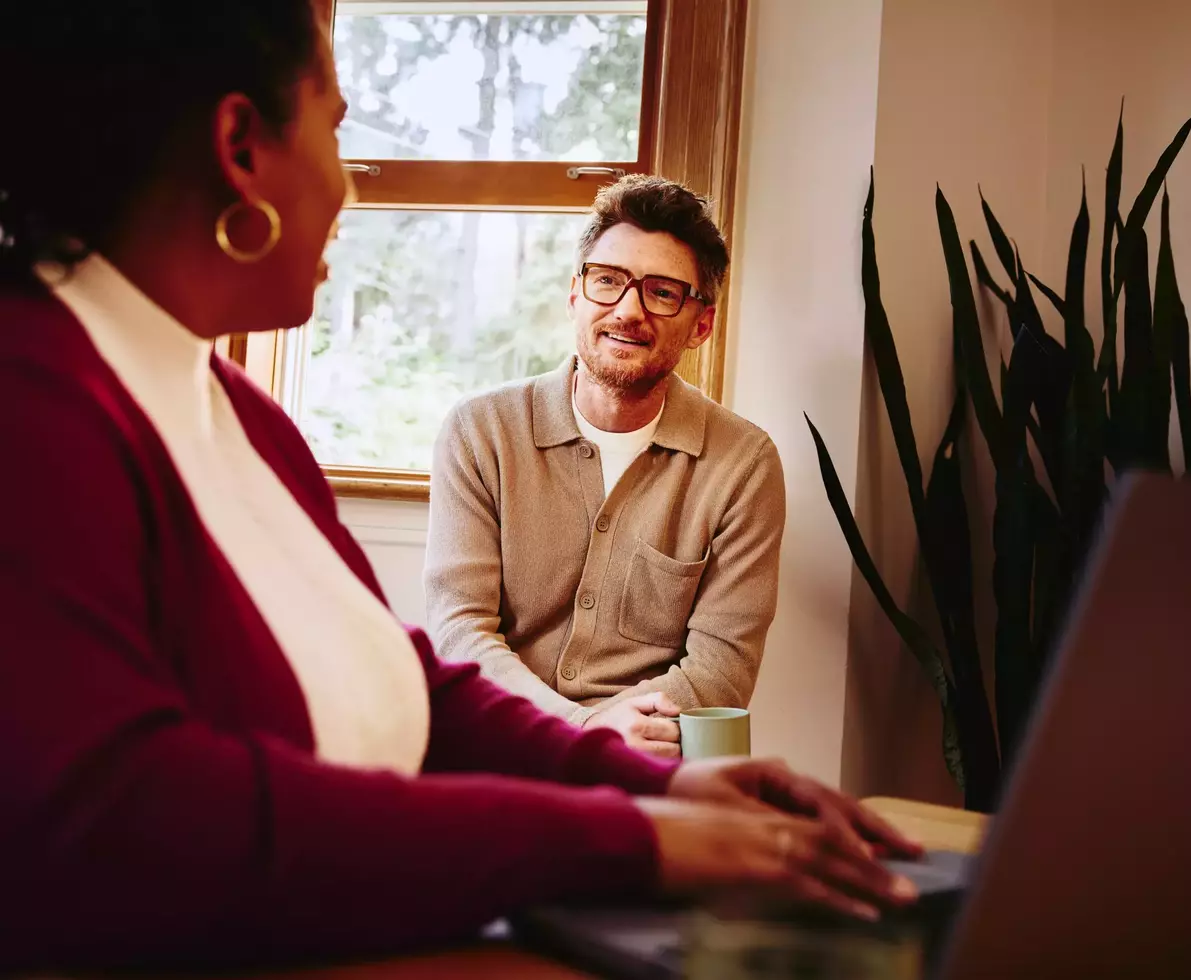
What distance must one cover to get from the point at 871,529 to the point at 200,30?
6.76 ft

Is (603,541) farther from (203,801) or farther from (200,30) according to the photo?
(203,801)

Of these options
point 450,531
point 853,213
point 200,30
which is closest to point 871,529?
point 853,213

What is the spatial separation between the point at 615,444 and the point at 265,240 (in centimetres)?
153

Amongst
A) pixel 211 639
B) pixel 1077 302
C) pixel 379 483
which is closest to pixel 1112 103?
pixel 1077 302

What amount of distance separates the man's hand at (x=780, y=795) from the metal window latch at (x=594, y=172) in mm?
2045

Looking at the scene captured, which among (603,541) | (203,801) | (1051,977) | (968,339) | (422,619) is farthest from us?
(422,619)

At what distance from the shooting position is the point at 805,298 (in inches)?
103

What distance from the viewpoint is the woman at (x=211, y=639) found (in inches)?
22.7

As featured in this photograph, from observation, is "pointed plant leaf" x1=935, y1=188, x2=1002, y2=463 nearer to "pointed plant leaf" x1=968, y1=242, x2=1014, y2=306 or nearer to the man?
"pointed plant leaf" x1=968, y1=242, x2=1014, y2=306

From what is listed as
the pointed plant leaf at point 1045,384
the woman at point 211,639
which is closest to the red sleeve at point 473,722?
the woman at point 211,639

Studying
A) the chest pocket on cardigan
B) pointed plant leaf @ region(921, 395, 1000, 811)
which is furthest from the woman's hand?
pointed plant leaf @ region(921, 395, 1000, 811)

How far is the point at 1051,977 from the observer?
1.61 feet

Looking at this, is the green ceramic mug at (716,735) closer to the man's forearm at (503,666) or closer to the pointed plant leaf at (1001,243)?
the man's forearm at (503,666)

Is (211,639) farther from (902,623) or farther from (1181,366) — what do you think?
(1181,366)
